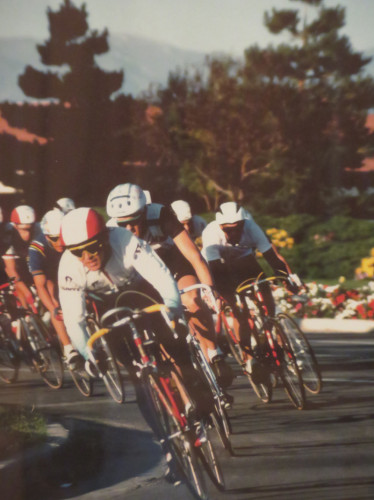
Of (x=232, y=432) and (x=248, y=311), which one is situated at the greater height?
(x=248, y=311)

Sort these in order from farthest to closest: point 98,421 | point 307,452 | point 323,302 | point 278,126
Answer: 1. point 278,126
2. point 323,302
3. point 98,421
4. point 307,452

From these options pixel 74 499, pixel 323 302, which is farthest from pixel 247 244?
pixel 323 302

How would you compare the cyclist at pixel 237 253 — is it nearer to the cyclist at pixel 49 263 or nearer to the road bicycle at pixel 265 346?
the road bicycle at pixel 265 346

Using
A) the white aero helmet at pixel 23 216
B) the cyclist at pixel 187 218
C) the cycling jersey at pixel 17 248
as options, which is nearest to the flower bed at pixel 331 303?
the cyclist at pixel 187 218

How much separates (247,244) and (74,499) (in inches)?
139

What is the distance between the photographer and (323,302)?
15156 mm

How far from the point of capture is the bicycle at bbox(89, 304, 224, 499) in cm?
459

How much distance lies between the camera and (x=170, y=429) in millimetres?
Result: 4695

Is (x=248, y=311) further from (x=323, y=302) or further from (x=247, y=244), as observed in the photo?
(x=323, y=302)

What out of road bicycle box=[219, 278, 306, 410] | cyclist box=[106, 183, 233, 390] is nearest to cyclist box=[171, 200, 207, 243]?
road bicycle box=[219, 278, 306, 410]

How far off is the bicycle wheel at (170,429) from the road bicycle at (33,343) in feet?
14.9

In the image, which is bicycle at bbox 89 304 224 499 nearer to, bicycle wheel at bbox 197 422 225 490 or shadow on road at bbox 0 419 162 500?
bicycle wheel at bbox 197 422 225 490

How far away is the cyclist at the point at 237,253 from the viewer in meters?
7.44

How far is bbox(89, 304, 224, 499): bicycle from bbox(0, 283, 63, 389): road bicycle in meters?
4.49
